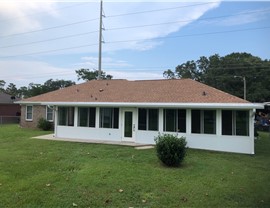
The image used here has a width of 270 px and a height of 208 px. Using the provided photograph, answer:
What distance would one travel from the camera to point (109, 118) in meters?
16.6

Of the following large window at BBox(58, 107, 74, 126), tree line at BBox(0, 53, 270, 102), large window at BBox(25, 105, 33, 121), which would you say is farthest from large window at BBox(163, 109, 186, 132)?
tree line at BBox(0, 53, 270, 102)

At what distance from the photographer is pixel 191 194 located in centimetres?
645

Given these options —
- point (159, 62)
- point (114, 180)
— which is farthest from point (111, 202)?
point (159, 62)

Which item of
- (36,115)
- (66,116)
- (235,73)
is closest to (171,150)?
(66,116)

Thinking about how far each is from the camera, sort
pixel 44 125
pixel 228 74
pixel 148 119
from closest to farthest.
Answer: pixel 148 119
pixel 44 125
pixel 228 74

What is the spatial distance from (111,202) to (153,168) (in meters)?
3.42

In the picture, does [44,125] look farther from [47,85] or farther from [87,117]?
[47,85]

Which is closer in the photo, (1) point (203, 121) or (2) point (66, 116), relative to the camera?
(1) point (203, 121)

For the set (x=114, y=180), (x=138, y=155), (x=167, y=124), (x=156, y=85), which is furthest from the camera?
(x=156, y=85)

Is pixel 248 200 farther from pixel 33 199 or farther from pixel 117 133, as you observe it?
pixel 117 133

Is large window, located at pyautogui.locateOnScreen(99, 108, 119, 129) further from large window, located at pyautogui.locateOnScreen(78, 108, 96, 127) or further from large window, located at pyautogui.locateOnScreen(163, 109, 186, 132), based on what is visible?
large window, located at pyautogui.locateOnScreen(163, 109, 186, 132)

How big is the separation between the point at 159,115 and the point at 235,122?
13.0 feet

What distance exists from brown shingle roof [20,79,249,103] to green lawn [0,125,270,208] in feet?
13.2

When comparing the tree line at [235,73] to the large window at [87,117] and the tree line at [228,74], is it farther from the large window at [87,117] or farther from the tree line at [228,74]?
the large window at [87,117]
